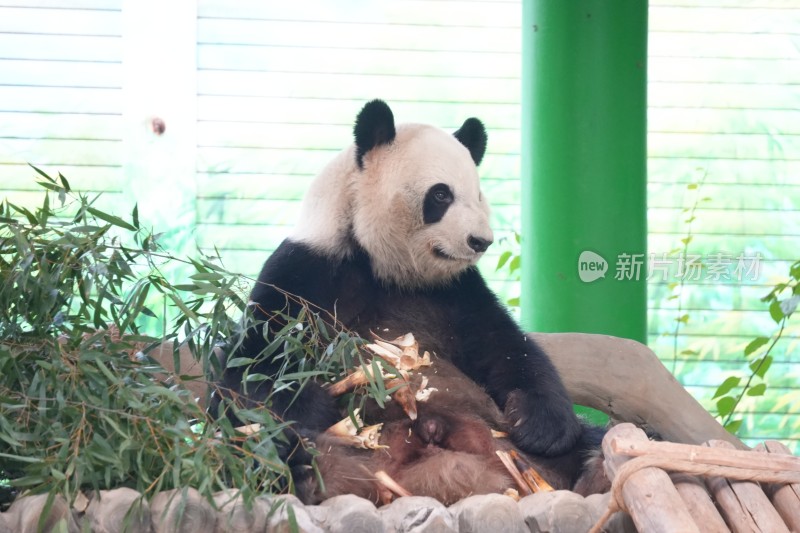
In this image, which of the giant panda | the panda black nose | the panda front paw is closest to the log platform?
the panda front paw

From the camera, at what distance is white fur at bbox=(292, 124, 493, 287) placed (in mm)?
3006

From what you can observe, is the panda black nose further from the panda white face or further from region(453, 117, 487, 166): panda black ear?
region(453, 117, 487, 166): panda black ear

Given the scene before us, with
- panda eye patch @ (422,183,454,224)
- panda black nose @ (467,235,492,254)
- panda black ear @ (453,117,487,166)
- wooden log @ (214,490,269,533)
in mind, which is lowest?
wooden log @ (214,490,269,533)

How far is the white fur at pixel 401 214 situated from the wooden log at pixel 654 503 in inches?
45.9

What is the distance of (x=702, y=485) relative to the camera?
6.73ft

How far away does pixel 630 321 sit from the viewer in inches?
154

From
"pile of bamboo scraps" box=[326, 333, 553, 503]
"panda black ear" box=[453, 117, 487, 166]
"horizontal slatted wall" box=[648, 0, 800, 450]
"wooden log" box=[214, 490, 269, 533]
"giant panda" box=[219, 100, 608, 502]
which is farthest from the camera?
"horizontal slatted wall" box=[648, 0, 800, 450]

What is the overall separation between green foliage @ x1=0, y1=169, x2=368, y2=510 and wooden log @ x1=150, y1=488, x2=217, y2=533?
4cm

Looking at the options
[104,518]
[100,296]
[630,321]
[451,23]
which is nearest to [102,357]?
[100,296]

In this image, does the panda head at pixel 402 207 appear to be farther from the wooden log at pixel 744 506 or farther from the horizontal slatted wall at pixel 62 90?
the horizontal slatted wall at pixel 62 90

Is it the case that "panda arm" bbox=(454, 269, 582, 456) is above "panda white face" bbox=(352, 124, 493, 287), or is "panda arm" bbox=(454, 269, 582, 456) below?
below

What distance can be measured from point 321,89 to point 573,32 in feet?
6.86

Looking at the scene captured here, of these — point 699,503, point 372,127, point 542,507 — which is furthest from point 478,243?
point 699,503

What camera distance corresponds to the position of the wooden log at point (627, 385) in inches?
125
